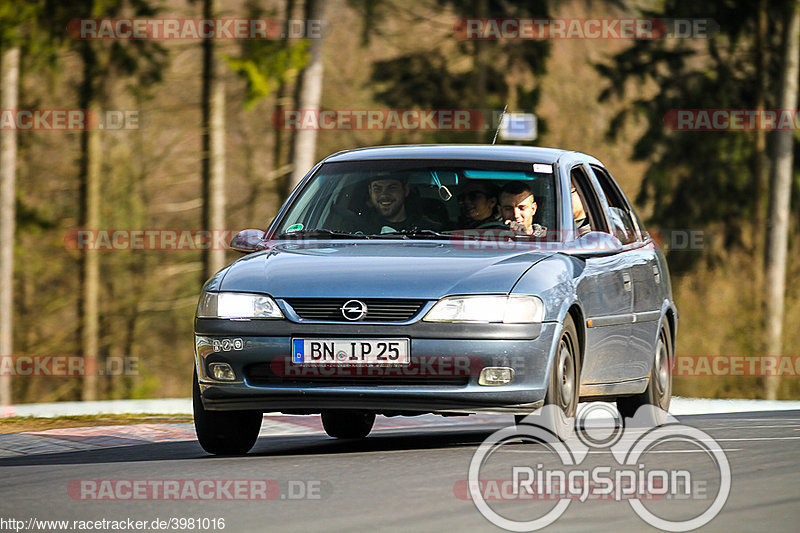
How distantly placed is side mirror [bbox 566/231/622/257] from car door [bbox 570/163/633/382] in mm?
65

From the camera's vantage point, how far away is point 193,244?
3684 cm

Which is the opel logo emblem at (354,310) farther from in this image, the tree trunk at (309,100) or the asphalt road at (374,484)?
the tree trunk at (309,100)

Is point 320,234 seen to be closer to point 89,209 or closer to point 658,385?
point 658,385

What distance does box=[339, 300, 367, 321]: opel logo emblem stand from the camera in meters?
8.25

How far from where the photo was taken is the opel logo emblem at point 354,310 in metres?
8.25

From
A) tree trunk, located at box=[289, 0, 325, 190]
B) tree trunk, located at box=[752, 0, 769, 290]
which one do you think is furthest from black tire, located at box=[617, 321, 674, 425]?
Result: tree trunk, located at box=[752, 0, 769, 290]

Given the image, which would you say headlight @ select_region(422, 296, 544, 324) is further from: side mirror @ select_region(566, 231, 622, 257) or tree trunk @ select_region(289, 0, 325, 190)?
tree trunk @ select_region(289, 0, 325, 190)

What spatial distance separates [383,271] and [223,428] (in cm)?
144

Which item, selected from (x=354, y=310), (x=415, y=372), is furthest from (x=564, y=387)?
(x=354, y=310)

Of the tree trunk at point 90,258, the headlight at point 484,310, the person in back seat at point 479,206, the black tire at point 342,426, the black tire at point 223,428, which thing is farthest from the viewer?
the tree trunk at point 90,258

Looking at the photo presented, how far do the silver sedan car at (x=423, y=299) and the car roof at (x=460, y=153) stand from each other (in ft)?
0.06

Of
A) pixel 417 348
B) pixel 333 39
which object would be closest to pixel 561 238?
pixel 417 348

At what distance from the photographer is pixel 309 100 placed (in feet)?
80.5

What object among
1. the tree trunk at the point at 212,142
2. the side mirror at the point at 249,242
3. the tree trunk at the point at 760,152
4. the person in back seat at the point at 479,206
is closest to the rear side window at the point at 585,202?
the person in back seat at the point at 479,206
